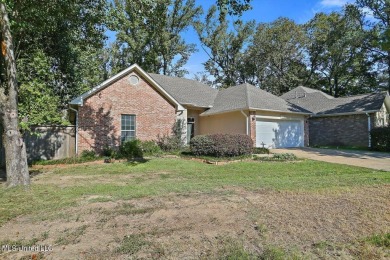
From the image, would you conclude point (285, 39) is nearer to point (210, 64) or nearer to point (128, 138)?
point (210, 64)

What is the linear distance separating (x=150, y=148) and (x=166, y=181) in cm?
729

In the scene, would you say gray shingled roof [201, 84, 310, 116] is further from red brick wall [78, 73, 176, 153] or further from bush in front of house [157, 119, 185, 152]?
red brick wall [78, 73, 176, 153]

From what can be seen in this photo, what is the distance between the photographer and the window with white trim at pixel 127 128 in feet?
50.8

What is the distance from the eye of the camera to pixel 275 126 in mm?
18406

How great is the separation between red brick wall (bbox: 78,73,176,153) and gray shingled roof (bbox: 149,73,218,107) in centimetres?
257

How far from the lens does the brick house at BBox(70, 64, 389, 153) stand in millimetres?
14492

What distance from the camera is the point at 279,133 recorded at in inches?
733

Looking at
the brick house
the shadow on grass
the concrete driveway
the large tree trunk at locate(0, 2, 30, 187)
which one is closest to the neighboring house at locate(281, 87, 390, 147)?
the brick house

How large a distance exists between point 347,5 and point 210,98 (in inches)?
707

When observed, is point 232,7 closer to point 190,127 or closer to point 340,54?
point 190,127

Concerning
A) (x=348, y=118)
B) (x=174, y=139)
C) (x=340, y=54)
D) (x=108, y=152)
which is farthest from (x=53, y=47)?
(x=340, y=54)

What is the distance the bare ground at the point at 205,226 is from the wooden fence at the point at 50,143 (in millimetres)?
8818

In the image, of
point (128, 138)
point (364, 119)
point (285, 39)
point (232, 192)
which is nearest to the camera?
point (232, 192)

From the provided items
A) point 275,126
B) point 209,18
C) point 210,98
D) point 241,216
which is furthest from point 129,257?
point 209,18
